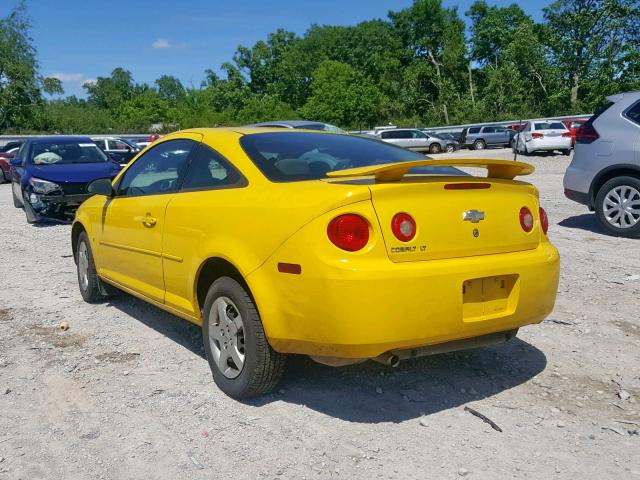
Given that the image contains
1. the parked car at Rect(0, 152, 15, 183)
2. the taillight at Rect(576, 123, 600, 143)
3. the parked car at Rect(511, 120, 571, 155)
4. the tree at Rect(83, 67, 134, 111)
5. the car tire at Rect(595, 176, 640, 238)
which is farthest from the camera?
the tree at Rect(83, 67, 134, 111)

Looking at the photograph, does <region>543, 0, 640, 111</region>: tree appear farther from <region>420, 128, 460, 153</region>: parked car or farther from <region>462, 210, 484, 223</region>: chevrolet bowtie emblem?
<region>462, 210, 484, 223</region>: chevrolet bowtie emblem

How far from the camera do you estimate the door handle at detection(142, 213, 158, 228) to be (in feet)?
14.2

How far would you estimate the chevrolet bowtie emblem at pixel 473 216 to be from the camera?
332 cm

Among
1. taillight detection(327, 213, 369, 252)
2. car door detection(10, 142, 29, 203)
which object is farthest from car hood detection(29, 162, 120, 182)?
taillight detection(327, 213, 369, 252)

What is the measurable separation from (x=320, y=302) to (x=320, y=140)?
1600mm

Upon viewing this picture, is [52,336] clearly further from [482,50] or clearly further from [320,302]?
[482,50]

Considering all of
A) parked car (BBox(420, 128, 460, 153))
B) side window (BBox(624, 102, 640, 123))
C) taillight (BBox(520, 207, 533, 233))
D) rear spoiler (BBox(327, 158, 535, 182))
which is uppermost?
side window (BBox(624, 102, 640, 123))

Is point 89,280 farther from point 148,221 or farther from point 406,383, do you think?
point 406,383

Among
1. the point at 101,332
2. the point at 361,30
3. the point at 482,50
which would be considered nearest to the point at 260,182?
the point at 101,332

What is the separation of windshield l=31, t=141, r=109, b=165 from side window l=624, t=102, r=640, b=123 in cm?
892

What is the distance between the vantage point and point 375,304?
117 inches

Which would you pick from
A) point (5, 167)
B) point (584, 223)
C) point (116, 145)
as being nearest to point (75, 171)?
point (584, 223)

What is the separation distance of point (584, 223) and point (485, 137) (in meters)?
29.5

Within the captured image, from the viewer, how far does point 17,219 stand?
41.7 ft
